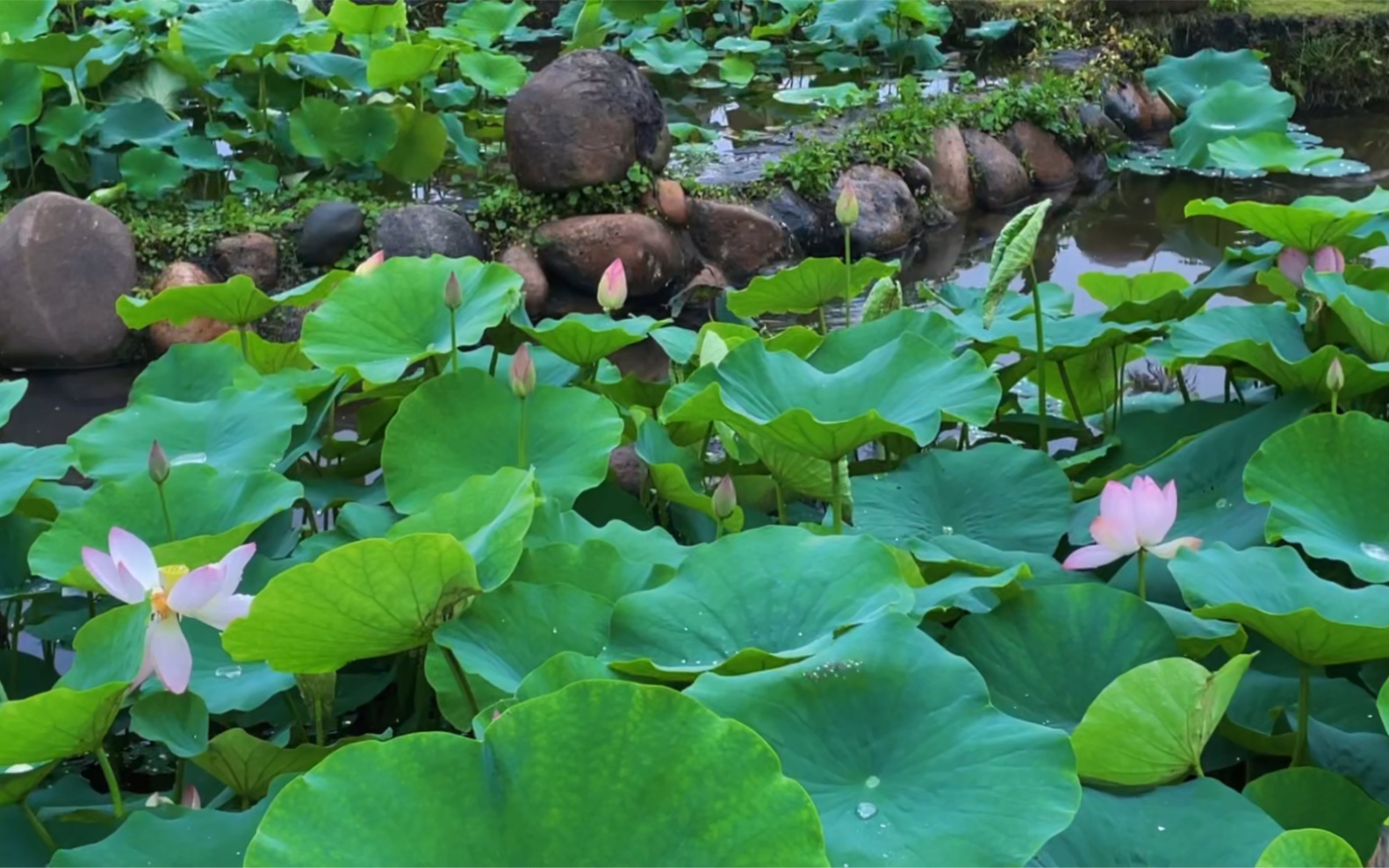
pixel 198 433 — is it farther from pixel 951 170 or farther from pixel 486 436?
pixel 951 170

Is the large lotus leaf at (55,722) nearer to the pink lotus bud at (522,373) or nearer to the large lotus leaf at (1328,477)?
the pink lotus bud at (522,373)

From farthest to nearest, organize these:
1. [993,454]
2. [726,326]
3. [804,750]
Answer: [726,326] < [993,454] < [804,750]

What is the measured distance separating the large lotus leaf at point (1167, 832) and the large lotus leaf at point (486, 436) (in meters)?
0.58

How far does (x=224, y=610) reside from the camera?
0.85 metres

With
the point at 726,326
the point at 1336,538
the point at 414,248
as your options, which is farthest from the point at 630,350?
the point at 1336,538

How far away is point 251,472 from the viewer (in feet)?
3.77

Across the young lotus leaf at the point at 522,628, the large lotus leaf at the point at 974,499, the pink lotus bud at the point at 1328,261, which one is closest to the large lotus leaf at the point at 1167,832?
the young lotus leaf at the point at 522,628

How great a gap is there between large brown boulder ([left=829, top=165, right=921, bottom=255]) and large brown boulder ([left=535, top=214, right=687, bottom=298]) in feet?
2.49

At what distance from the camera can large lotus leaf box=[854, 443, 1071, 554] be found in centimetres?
123

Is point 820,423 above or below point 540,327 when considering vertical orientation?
above

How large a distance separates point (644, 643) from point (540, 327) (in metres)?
0.62

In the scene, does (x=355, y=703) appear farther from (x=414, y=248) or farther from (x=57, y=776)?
(x=414, y=248)

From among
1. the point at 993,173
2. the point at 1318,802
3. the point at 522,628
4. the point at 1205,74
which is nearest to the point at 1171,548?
the point at 1318,802

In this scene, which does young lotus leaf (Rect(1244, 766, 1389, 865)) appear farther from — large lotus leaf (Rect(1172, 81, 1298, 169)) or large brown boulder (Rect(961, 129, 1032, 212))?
large brown boulder (Rect(961, 129, 1032, 212))
